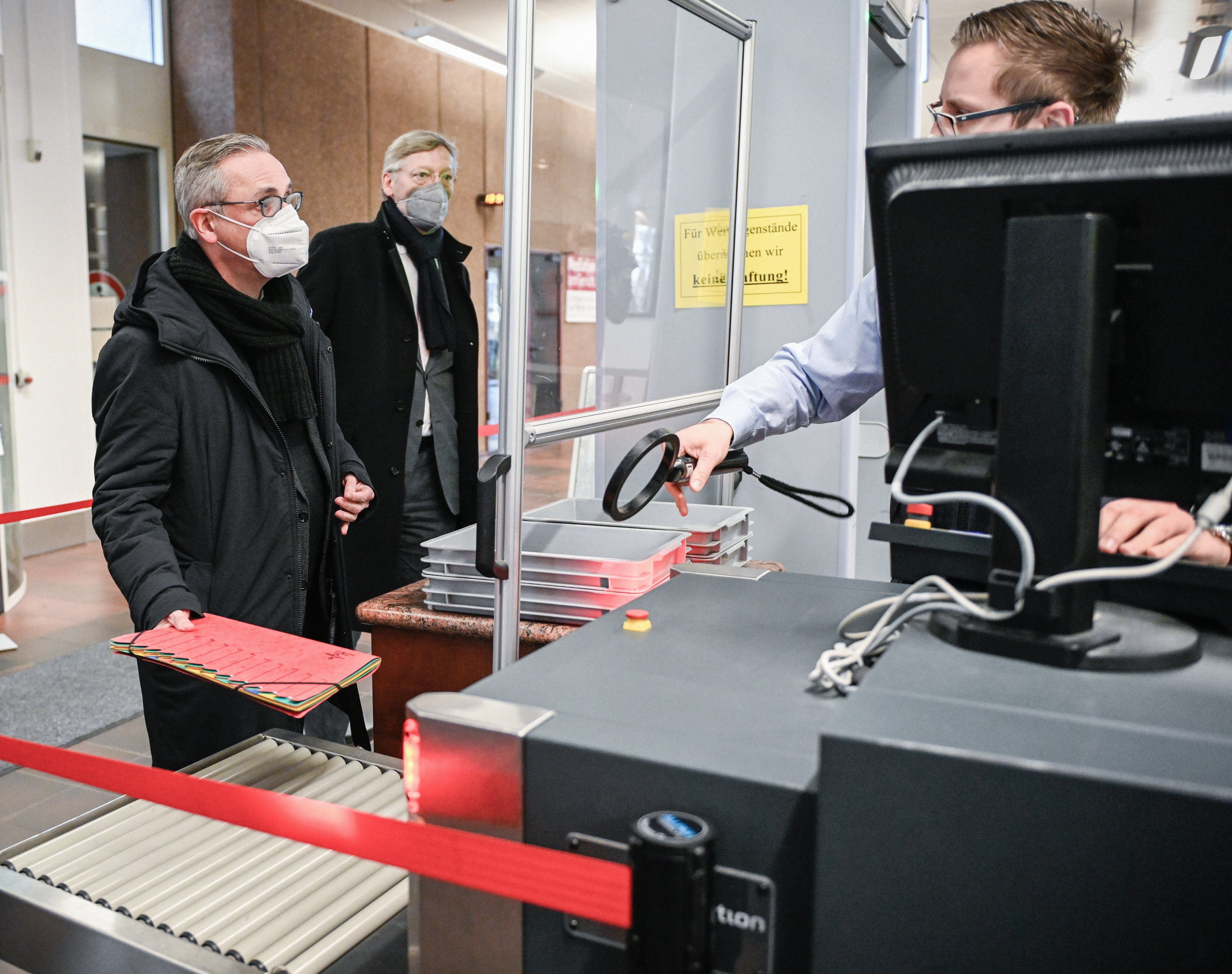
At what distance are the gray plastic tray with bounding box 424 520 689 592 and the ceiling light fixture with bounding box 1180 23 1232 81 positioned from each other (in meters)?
6.21

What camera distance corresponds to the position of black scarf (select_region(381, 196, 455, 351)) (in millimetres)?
2875

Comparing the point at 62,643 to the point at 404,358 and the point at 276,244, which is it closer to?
the point at 404,358

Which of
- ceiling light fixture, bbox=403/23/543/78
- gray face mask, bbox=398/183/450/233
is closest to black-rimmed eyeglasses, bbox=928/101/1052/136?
gray face mask, bbox=398/183/450/233

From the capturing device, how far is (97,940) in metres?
0.88

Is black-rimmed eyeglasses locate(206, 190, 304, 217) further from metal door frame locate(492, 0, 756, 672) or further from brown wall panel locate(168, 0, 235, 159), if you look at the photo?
brown wall panel locate(168, 0, 235, 159)

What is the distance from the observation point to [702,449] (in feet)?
4.40

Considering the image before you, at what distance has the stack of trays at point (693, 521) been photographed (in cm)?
176

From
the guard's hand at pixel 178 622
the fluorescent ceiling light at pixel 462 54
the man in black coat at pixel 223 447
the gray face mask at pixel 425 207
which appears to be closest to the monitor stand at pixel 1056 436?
the guard's hand at pixel 178 622

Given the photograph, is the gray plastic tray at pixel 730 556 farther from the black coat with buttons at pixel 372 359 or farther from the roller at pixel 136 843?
the black coat with buttons at pixel 372 359

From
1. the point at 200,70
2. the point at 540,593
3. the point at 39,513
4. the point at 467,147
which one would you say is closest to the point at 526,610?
the point at 540,593

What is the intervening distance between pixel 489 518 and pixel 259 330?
0.83 meters

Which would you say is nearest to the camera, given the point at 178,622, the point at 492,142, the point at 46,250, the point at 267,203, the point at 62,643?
the point at 178,622

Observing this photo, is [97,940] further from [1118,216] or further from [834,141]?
[834,141]

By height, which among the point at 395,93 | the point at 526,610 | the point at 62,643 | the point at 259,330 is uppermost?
the point at 395,93
